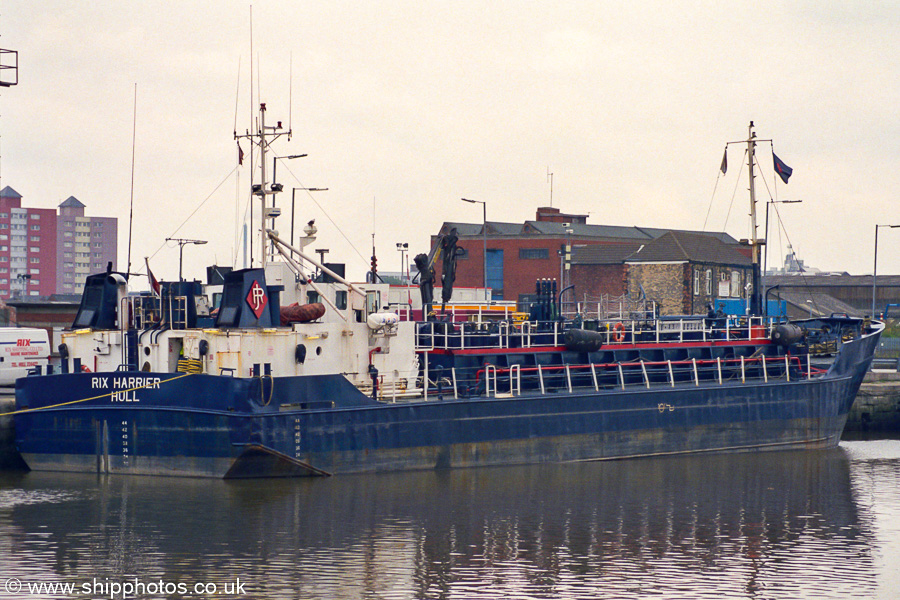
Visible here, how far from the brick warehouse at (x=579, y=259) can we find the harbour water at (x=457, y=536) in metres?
42.9

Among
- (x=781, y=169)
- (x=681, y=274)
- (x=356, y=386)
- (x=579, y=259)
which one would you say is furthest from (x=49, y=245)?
(x=356, y=386)

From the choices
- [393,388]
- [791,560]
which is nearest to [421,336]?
[393,388]

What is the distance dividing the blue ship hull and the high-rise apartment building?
115547mm

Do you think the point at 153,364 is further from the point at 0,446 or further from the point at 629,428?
the point at 629,428

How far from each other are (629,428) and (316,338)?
36.6 ft

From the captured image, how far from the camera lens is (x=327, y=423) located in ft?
96.4

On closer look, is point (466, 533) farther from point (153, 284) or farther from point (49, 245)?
point (49, 245)

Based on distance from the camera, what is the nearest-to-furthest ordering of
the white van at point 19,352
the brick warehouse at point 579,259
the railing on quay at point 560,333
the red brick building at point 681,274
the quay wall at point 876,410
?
1. the railing on quay at point 560,333
2. the white van at point 19,352
3. the quay wall at point 876,410
4. the red brick building at point 681,274
5. the brick warehouse at point 579,259

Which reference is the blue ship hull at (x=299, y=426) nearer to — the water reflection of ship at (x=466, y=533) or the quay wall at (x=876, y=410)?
the water reflection of ship at (x=466, y=533)

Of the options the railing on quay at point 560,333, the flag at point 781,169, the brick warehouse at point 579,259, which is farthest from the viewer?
the brick warehouse at point 579,259

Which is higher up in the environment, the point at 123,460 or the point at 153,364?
the point at 153,364

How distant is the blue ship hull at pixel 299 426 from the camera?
28.3m

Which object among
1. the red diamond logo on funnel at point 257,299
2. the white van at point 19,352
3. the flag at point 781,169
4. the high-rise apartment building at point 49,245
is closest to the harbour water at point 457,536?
the red diamond logo on funnel at point 257,299

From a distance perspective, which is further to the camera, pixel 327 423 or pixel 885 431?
pixel 885 431
